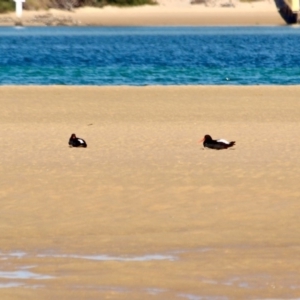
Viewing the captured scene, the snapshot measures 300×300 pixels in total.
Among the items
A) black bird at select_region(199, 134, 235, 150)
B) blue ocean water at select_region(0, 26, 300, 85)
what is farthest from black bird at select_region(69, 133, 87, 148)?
blue ocean water at select_region(0, 26, 300, 85)

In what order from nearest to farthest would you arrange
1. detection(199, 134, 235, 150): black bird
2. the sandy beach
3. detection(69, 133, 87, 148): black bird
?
1. detection(199, 134, 235, 150): black bird
2. detection(69, 133, 87, 148): black bird
3. the sandy beach

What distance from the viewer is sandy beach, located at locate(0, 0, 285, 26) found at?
11094cm

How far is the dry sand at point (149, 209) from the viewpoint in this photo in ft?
24.6

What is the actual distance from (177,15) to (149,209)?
104 metres

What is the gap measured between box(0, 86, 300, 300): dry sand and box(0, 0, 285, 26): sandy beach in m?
93.4

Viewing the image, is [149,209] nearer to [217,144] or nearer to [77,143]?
[217,144]

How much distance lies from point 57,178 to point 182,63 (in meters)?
30.3

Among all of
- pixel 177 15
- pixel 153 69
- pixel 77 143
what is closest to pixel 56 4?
pixel 177 15

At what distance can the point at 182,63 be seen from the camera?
41.8 m

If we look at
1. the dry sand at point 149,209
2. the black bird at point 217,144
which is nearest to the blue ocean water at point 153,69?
the dry sand at point 149,209

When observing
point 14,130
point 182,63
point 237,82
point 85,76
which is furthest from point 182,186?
point 182,63

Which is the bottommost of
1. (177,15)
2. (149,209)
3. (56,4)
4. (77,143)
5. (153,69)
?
(177,15)

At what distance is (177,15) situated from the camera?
113500 millimetres

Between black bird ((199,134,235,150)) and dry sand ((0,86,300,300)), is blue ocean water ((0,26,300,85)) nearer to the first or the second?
dry sand ((0,86,300,300))
